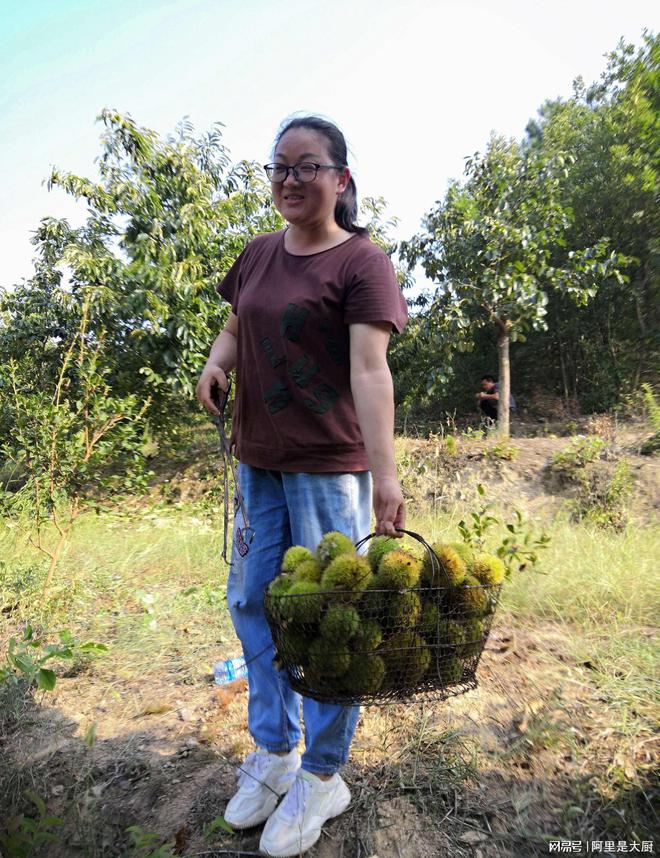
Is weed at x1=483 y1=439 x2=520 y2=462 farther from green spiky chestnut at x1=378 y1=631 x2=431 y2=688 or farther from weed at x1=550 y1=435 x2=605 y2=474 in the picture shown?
green spiky chestnut at x1=378 y1=631 x2=431 y2=688

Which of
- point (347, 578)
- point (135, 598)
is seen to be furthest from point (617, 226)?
point (347, 578)

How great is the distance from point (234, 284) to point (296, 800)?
160cm

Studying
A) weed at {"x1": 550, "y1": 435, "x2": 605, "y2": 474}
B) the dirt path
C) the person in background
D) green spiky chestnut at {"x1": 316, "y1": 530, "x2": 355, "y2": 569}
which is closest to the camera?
green spiky chestnut at {"x1": 316, "y1": 530, "x2": 355, "y2": 569}

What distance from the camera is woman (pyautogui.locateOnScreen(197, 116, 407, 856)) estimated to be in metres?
1.60

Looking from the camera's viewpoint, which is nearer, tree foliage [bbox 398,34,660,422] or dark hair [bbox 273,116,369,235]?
dark hair [bbox 273,116,369,235]

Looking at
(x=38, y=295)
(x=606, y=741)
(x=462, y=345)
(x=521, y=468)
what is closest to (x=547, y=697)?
(x=606, y=741)

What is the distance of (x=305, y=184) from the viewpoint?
5.41ft

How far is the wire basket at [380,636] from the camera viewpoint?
4.35 feet

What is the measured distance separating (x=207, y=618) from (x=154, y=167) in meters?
5.80

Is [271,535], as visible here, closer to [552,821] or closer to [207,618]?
[552,821]

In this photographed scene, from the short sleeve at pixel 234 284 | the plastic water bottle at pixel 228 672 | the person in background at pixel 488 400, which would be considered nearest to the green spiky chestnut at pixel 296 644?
the short sleeve at pixel 234 284

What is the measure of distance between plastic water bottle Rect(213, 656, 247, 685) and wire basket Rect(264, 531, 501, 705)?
134 cm

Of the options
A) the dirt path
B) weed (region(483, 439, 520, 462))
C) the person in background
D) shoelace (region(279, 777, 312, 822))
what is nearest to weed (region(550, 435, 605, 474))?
weed (region(483, 439, 520, 462))

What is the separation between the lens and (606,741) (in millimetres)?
2068
